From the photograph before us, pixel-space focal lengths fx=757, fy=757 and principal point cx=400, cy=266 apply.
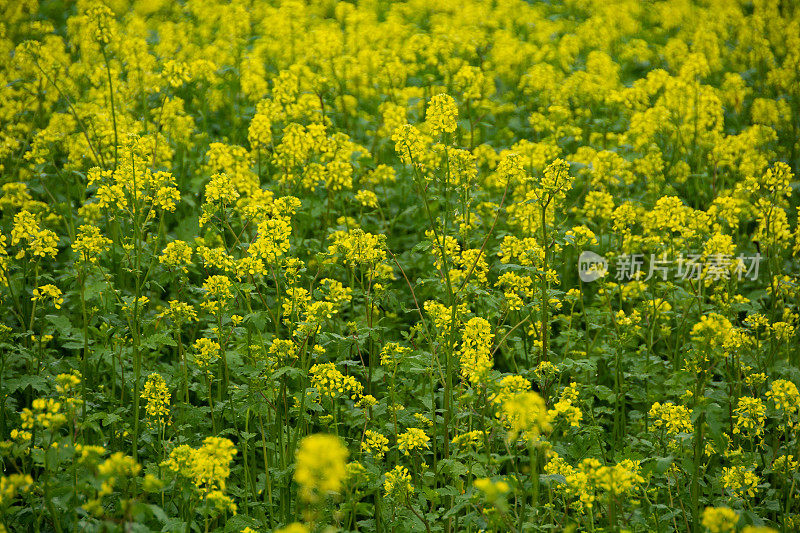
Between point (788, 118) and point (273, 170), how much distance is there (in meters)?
5.99

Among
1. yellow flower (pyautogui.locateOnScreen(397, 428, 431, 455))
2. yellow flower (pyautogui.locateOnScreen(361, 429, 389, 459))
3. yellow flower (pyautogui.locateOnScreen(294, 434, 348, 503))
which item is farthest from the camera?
yellow flower (pyautogui.locateOnScreen(361, 429, 389, 459))

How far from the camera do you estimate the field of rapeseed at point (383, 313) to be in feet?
12.6

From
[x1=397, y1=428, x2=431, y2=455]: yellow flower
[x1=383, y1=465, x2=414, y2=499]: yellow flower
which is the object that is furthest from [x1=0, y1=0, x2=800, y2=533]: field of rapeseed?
[x1=397, y1=428, x2=431, y2=455]: yellow flower

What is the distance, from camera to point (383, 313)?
19.2 feet

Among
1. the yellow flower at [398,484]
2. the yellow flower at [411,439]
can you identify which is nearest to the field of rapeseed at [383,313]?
the yellow flower at [398,484]

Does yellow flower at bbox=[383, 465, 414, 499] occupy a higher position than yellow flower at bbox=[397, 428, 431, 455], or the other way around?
yellow flower at bbox=[397, 428, 431, 455]

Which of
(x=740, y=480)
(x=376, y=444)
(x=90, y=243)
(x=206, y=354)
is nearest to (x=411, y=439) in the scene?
(x=376, y=444)

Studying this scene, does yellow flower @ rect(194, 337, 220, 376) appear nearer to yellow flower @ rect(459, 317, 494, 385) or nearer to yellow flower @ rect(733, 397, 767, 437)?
yellow flower @ rect(459, 317, 494, 385)

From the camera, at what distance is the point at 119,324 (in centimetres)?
488

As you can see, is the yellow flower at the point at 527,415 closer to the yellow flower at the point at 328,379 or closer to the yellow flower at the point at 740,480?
the yellow flower at the point at 328,379

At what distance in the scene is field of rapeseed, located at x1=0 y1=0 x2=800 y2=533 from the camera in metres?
3.85

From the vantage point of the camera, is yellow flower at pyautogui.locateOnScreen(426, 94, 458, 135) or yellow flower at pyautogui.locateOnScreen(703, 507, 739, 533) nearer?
yellow flower at pyautogui.locateOnScreen(703, 507, 739, 533)

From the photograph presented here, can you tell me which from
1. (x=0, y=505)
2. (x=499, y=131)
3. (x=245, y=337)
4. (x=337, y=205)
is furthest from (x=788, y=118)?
(x=0, y=505)

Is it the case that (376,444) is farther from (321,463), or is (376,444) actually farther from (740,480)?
(740,480)
